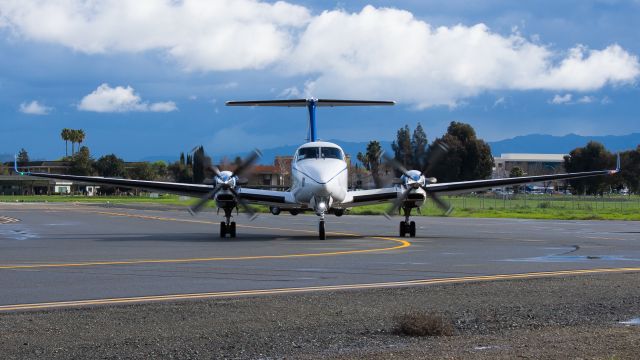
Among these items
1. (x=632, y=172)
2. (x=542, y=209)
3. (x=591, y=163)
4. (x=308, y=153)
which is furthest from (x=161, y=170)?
(x=308, y=153)

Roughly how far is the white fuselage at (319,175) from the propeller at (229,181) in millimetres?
1837

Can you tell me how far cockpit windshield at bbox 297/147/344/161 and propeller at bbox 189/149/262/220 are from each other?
2.08m

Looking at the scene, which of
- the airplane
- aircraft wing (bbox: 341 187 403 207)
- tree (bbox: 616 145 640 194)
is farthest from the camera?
tree (bbox: 616 145 640 194)

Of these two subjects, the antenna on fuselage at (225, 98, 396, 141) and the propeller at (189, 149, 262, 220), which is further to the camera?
the antenna on fuselage at (225, 98, 396, 141)

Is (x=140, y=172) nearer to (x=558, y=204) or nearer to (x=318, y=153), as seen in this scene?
(x=558, y=204)

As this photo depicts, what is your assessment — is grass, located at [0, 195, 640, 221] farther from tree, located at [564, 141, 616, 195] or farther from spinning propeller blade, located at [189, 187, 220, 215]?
spinning propeller blade, located at [189, 187, 220, 215]

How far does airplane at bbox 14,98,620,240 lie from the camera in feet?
90.8

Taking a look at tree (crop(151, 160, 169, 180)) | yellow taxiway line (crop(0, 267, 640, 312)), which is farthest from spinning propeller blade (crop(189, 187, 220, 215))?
tree (crop(151, 160, 169, 180))

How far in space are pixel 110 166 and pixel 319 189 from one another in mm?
127196

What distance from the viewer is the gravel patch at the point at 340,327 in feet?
27.8

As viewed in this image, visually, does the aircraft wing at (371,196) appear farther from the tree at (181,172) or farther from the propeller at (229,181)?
the tree at (181,172)

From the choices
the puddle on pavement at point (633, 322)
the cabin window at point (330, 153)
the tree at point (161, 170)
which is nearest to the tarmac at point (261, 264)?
the cabin window at point (330, 153)

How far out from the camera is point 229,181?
2939 centimetres

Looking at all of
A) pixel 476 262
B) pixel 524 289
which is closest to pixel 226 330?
pixel 524 289
